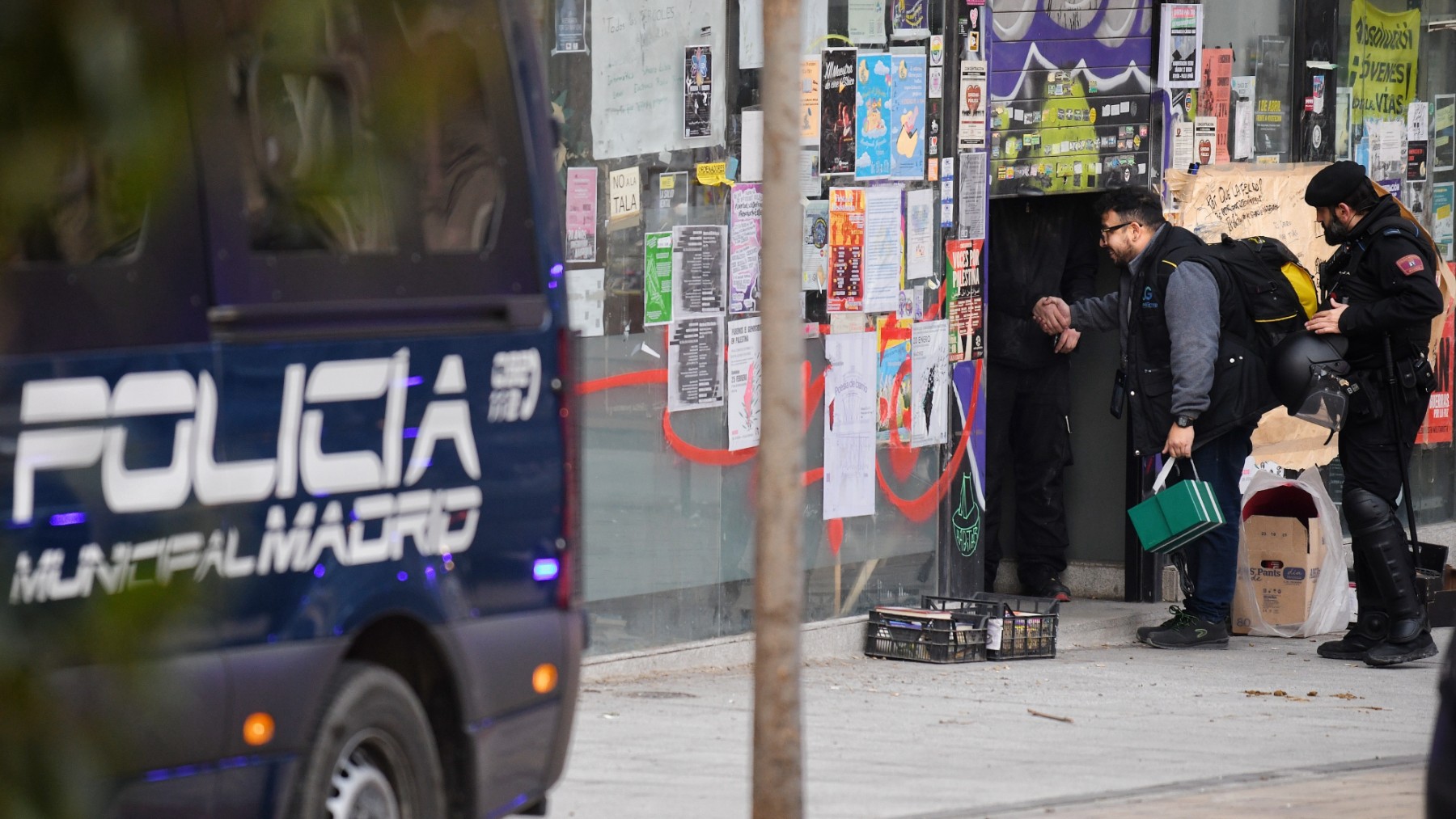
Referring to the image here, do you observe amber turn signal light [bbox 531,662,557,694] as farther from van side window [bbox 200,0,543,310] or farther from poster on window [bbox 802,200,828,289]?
poster on window [bbox 802,200,828,289]

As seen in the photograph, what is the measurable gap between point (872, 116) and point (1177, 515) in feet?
7.16

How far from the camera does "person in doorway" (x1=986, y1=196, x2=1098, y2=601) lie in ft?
33.8

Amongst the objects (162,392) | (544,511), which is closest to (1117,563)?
(544,511)

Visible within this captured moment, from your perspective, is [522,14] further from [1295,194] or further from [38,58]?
[1295,194]

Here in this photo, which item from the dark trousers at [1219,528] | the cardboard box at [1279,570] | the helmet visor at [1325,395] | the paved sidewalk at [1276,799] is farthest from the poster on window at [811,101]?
the paved sidewalk at [1276,799]

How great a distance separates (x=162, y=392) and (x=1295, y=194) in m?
8.65

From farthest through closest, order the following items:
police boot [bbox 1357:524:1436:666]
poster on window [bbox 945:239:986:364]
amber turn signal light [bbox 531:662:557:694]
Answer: poster on window [bbox 945:239:986:364] → police boot [bbox 1357:524:1436:666] → amber turn signal light [bbox 531:662:557:694]

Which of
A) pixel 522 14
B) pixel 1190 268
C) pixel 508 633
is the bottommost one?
pixel 508 633

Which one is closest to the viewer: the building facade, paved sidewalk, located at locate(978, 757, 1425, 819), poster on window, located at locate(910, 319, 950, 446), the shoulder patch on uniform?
paved sidewalk, located at locate(978, 757, 1425, 819)

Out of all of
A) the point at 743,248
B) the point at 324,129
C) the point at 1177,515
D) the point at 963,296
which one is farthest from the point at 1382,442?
the point at 324,129

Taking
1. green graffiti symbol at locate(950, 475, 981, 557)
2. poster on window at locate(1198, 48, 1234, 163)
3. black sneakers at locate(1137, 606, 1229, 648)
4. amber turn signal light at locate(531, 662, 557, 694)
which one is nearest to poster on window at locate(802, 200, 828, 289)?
green graffiti symbol at locate(950, 475, 981, 557)

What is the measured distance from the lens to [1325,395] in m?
8.78

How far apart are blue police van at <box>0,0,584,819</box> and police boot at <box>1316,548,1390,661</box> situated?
5477 mm

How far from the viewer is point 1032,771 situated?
637 centimetres
